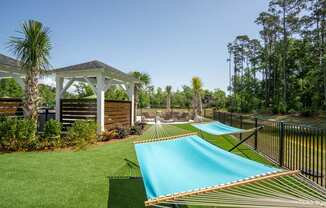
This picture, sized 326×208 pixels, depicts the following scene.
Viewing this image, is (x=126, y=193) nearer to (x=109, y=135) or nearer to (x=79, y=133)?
(x=79, y=133)

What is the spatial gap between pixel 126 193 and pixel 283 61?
26.3 metres

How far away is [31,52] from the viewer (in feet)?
23.3

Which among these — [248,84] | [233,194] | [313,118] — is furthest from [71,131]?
[248,84]

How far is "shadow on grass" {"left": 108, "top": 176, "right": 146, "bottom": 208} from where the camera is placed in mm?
3207

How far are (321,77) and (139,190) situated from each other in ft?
72.8

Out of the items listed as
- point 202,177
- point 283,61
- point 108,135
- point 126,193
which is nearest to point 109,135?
point 108,135

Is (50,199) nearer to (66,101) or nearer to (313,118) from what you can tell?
(66,101)

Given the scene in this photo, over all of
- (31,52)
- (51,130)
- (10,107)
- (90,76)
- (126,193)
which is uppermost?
(31,52)

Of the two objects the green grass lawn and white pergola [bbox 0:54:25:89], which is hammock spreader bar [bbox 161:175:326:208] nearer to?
the green grass lawn

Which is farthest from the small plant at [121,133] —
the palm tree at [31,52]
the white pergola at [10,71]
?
the white pergola at [10,71]

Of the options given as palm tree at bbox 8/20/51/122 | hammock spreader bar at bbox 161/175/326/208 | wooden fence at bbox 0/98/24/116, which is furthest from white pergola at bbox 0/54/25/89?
hammock spreader bar at bbox 161/175/326/208

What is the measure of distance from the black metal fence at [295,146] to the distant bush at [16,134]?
6.79 meters

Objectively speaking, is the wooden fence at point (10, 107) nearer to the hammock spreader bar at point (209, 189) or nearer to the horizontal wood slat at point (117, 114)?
the horizontal wood slat at point (117, 114)

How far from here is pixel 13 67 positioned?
8570 millimetres
